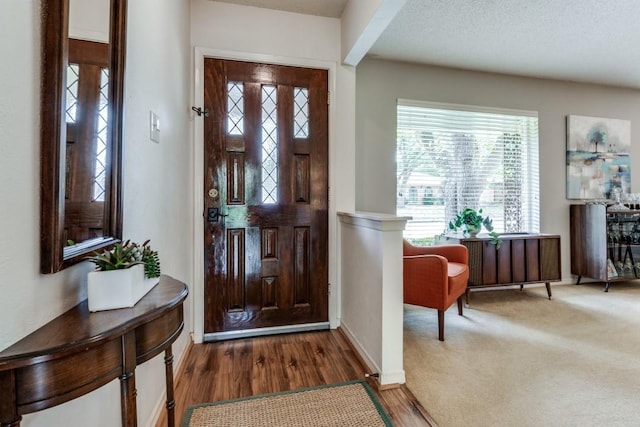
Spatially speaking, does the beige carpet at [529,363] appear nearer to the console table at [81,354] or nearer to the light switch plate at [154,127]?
the console table at [81,354]

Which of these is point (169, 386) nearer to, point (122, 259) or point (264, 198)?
point (122, 259)

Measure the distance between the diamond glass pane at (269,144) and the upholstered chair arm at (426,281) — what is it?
118 centimetres

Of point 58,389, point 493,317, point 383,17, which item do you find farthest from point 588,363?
point 58,389

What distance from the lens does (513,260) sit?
315 centimetres

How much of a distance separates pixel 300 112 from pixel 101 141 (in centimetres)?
169

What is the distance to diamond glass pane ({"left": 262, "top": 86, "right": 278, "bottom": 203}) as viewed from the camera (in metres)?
2.42

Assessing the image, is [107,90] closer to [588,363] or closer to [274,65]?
[274,65]

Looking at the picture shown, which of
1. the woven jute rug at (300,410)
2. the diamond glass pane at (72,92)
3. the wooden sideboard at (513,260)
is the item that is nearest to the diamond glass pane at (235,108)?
the diamond glass pane at (72,92)

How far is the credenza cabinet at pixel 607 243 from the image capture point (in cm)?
342

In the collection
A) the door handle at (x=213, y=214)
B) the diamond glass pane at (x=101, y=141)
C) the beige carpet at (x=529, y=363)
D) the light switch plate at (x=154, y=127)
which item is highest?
the light switch plate at (x=154, y=127)

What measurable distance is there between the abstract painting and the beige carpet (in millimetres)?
1396

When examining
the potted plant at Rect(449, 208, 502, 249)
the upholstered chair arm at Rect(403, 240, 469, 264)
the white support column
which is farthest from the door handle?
the potted plant at Rect(449, 208, 502, 249)

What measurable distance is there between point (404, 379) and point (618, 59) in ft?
12.7

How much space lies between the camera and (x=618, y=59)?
10.4 ft
